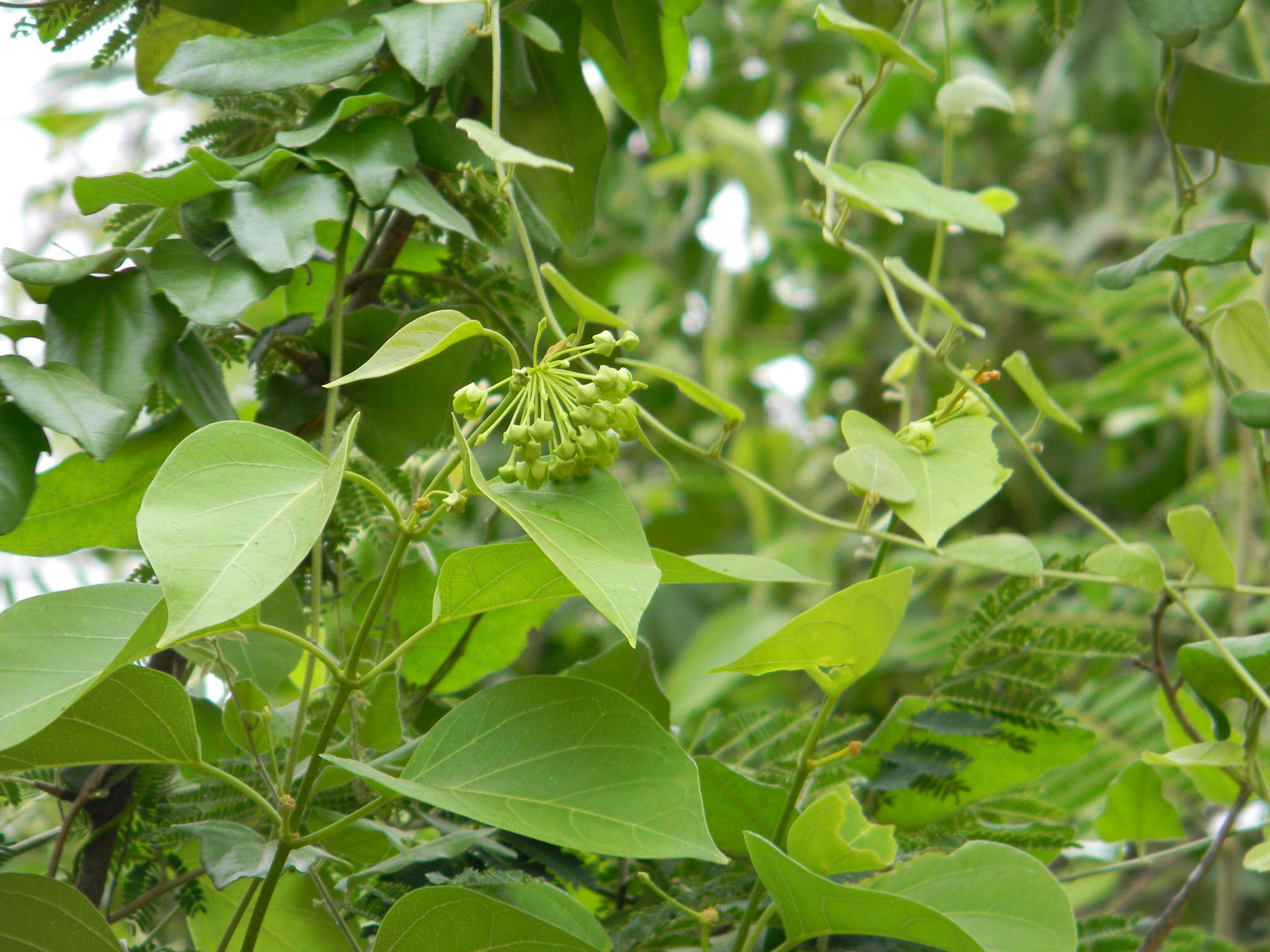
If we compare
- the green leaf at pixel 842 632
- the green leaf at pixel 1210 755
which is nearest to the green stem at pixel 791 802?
the green leaf at pixel 842 632

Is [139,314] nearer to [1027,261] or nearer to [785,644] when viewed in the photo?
[785,644]

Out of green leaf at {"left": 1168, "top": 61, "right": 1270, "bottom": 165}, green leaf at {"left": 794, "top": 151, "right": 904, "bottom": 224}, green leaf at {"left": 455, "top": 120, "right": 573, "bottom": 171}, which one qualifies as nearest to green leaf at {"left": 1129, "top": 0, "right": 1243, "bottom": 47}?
green leaf at {"left": 1168, "top": 61, "right": 1270, "bottom": 165}

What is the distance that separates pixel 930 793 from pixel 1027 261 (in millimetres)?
965

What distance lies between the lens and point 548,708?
0.96 feet

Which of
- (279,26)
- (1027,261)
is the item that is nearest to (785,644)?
(279,26)

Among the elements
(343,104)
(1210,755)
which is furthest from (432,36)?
(1210,755)

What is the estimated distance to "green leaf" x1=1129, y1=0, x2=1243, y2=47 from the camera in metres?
0.37

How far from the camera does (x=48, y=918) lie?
0.29 meters

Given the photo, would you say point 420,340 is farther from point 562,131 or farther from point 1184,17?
point 1184,17

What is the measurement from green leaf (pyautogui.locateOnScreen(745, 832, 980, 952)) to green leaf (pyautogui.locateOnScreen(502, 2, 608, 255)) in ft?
0.82

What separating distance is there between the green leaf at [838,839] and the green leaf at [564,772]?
0.18 feet

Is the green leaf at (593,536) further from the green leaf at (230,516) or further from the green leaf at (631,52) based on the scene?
the green leaf at (631,52)

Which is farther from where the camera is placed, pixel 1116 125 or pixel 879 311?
pixel 879 311

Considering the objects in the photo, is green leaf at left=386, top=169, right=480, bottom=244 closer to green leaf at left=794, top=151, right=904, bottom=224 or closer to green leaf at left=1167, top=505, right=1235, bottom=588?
green leaf at left=794, top=151, right=904, bottom=224
